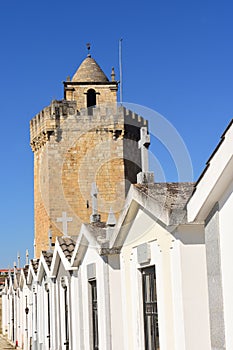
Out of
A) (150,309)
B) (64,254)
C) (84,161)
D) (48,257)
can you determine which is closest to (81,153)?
(84,161)

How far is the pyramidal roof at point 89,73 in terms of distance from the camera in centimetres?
4134

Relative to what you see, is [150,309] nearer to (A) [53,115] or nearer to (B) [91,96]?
(A) [53,115]

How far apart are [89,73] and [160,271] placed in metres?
33.7

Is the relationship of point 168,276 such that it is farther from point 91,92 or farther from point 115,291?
point 91,92

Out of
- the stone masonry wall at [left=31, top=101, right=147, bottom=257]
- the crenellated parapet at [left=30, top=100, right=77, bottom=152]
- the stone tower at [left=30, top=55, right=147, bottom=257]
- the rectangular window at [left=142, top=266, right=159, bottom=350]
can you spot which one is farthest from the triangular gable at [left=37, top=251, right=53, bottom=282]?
the crenellated parapet at [left=30, top=100, right=77, bottom=152]

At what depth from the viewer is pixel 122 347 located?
443 inches

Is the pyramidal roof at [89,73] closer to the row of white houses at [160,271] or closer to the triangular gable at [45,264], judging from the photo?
the triangular gable at [45,264]

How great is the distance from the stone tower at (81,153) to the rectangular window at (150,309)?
2802 cm

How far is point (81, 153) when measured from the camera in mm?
40000

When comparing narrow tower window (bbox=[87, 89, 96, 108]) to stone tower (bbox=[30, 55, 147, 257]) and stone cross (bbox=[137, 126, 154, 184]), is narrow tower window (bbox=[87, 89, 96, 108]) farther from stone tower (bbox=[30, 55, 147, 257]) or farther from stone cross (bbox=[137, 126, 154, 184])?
stone cross (bbox=[137, 126, 154, 184])

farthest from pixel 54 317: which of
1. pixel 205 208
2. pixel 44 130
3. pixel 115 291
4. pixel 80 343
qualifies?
pixel 44 130

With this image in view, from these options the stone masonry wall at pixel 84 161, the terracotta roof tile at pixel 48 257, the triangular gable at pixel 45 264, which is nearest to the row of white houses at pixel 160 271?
the triangular gable at pixel 45 264

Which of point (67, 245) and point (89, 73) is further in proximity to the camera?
point (89, 73)

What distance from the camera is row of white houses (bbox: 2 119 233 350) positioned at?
21.7 ft
